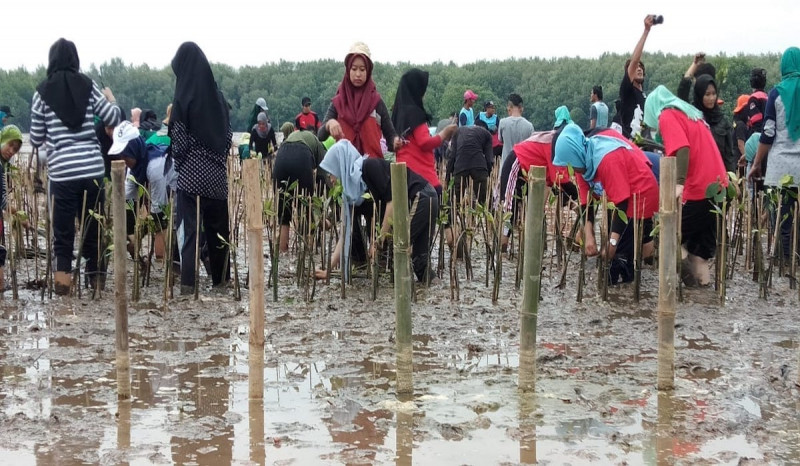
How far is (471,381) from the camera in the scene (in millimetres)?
4363

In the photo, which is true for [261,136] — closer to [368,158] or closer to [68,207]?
[368,158]

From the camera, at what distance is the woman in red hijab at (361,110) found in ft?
22.4

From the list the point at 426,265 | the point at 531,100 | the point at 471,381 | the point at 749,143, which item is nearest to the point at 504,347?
the point at 471,381

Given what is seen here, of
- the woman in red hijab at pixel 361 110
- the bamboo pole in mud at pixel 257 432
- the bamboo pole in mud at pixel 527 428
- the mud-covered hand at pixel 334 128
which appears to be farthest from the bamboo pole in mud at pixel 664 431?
the woman in red hijab at pixel 361 110

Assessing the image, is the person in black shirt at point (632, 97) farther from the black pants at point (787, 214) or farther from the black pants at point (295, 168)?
the black pants at point (295, 168)

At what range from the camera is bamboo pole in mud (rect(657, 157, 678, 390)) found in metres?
4.11

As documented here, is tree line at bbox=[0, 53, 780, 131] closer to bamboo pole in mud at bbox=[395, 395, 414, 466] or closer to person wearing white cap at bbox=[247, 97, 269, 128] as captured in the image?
person wearing white cap at bbox=[247, 97, 269, 128]

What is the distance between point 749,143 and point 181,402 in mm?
6441

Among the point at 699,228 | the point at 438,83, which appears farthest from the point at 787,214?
the point at 438,83

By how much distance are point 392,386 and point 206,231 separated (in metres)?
2.70

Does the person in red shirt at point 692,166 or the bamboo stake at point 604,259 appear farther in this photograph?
the person in red shirt at point 692,166

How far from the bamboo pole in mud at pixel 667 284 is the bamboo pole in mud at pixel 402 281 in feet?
3.47

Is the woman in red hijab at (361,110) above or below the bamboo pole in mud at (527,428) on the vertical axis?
above

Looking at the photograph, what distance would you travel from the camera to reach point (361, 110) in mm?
6918
